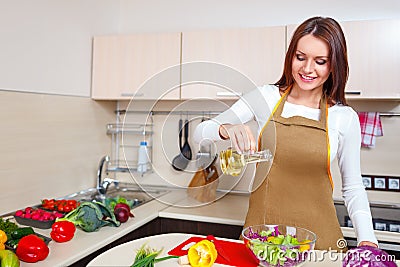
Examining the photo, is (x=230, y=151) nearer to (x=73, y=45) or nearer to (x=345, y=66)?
(x=345, y=66)

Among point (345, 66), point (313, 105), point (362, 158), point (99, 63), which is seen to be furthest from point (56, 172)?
point (362, 158)

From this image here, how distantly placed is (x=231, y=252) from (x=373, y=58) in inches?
49.4

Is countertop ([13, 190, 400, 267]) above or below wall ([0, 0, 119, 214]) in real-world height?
below

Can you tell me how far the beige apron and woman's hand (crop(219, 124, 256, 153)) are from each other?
42 centimetres

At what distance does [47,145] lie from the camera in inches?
80.7

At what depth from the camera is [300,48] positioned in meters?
1.31

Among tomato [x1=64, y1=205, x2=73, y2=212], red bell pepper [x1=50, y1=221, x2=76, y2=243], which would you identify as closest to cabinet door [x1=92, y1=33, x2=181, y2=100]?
tomato [x1=64, y1=205, x2=73, y2=212]

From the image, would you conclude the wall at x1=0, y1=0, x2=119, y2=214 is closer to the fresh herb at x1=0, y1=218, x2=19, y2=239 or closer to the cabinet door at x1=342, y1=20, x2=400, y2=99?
the fresh herb at x1=0, y1=218, x2=19, y2=239

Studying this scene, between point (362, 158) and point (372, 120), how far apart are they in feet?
0.74

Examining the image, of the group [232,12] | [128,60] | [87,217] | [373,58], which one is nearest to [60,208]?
[87,217]

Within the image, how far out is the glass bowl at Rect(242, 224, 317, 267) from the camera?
97 cm

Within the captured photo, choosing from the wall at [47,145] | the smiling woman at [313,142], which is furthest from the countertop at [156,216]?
the wall at [47,145]

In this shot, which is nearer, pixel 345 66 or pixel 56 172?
pixel 345 66

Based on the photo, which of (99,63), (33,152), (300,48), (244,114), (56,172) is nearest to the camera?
(244,114)
